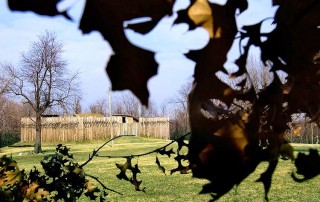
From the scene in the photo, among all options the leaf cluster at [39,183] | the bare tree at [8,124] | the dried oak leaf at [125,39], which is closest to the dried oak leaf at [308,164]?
the dried oak leaf at [125,39]

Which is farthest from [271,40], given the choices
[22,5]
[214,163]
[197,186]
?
[197,186]

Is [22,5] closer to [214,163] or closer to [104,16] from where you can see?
[104,16]

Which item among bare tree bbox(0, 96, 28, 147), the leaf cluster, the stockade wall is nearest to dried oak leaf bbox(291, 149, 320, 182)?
the leaf cluster

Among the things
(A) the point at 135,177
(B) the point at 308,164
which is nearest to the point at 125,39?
(B) the point at 308,164

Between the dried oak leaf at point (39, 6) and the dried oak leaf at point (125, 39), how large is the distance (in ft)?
0.08

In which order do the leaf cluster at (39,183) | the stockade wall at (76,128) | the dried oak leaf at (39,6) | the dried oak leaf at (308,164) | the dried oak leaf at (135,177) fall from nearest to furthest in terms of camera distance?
the dried oak leaf at (39,6)
the dried oak leaf at (308,164)
the dried oak leaf at (135,177)
the leaf cluster at (39,183)
the stockade wall at (76,128)

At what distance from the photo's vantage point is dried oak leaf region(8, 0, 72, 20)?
30cm

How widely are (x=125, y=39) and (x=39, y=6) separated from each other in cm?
7

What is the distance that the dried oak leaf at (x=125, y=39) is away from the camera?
0.32 metres

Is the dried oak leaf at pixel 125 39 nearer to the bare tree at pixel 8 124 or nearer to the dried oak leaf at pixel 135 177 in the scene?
the dried oak leaf at pixel 135 177

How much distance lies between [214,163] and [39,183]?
1400 mm

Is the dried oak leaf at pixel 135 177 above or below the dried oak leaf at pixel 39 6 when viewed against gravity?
below

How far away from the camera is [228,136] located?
1.36 ft

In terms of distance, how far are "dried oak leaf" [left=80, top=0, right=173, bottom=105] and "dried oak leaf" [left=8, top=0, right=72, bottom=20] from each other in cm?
2
